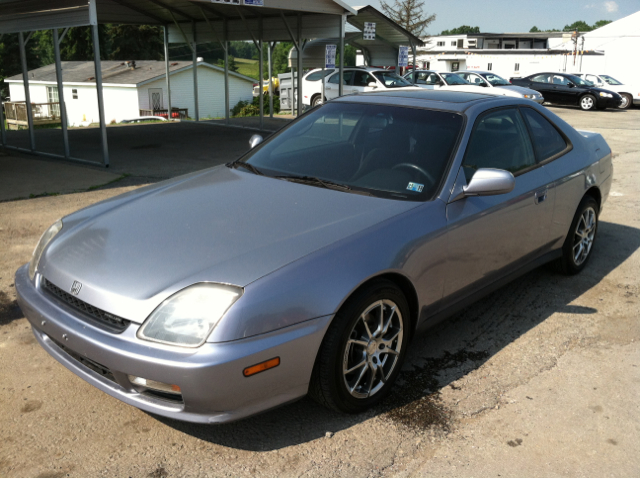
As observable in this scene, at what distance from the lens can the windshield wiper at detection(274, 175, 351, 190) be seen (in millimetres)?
3643

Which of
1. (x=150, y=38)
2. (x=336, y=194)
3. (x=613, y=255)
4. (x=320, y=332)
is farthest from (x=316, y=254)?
(x=150, y=38)

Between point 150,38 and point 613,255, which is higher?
point 150,38

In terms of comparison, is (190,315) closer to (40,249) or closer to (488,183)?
(40,249)

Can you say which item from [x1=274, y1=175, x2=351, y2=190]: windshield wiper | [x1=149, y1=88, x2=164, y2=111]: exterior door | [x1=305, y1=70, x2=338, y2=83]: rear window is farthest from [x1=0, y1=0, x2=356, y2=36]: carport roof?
[x1=149, y1=88, x2=164, y2=111]: exterior door

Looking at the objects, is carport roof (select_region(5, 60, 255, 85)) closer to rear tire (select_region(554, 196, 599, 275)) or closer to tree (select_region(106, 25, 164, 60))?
tree (select_region(106, 25, 164, 60))

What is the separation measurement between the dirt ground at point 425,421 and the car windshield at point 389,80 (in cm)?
1646

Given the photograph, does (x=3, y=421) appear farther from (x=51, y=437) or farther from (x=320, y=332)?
(x=320, y=332)

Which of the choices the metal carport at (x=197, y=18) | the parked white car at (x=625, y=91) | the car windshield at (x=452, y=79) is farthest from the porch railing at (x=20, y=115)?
the parked white car at (x=625, y=91)

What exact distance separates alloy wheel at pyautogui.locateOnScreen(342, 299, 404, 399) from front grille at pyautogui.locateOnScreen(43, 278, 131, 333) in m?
1.05

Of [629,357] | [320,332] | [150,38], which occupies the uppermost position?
[150,38]

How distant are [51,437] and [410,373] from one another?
1959 mm

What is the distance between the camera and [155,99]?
1793 inches

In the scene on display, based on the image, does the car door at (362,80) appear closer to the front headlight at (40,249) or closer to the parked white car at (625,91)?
the parked white car at (625,91)

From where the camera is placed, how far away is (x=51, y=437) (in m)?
2.96
